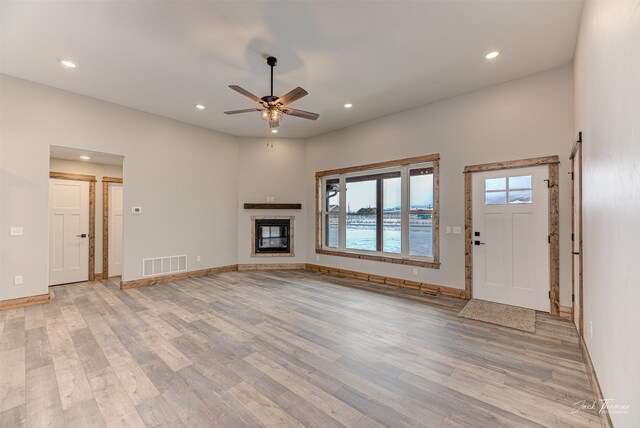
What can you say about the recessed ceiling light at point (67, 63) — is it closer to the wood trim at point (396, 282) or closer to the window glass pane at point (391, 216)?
the window glass pane at point (391, 216)

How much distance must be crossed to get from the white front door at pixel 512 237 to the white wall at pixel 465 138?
0.70 feet

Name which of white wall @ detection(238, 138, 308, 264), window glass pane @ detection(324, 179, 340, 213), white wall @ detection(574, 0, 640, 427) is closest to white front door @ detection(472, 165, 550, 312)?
white wall @ detection(574, 0, 640, 427)

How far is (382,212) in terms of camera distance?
567cm

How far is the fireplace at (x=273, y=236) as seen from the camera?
6.76 m

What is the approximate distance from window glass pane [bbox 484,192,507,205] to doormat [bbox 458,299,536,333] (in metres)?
1.56

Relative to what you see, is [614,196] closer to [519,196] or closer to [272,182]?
[519,196]

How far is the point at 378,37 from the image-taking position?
2986 mm

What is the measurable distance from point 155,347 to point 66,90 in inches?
177

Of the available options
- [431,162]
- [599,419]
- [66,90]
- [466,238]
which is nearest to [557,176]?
[466,238]

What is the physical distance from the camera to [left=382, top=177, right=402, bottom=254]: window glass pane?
5.40 m

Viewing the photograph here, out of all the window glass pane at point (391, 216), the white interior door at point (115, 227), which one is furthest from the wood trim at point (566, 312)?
the white interior door at point (115, 227)

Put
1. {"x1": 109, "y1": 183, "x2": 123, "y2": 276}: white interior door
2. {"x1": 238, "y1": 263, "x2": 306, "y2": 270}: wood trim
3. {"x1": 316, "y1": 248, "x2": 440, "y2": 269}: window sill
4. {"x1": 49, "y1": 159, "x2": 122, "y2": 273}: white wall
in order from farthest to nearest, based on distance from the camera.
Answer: {"x1": 238, "y1": 263, "x2": 306, "y2": 270}: wood trim, {"x1": 109, "y1": 183, "x2": 123, "y2": 276}: white interior door, {"x1": 49, "y1": 159, "x2": 122, "y2": 273}: white wall, {"x1": 316, "y1": 248, "x2": 440, "y2": 269}: window sill

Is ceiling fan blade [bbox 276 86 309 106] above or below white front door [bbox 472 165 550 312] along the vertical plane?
above

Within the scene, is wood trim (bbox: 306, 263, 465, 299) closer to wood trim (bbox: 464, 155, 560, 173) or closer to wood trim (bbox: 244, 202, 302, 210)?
wood trim (bbox: 244, 202, 302, 210)
